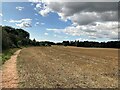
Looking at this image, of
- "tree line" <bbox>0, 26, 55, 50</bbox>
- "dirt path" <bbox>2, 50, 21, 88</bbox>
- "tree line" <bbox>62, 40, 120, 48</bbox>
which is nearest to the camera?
"dirt path" <bbox>2, 50, 21, 88</bbox>

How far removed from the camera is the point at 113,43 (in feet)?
383

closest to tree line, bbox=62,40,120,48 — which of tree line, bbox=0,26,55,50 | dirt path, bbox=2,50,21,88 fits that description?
tree line, bbox=0,26,55,50

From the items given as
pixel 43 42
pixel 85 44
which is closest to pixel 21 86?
pixel 85 44

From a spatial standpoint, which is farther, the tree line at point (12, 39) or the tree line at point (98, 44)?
the tree line at point (98, 44)

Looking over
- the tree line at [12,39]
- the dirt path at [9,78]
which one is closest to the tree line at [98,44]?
the tree line at [12,39]

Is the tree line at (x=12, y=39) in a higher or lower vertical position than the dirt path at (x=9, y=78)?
higher

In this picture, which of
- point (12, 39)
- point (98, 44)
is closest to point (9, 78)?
point (12, 39)

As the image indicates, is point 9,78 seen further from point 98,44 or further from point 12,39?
point 98,44

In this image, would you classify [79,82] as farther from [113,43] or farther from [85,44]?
[85,44]

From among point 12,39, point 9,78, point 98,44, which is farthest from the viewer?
point 98,44

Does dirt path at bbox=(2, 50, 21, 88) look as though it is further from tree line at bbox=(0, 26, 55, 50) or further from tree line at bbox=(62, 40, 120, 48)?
tree line at bbox=(62, 40, 120, 48)

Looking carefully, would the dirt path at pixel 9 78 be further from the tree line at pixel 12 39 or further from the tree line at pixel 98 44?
the tree line at pixel 98 44

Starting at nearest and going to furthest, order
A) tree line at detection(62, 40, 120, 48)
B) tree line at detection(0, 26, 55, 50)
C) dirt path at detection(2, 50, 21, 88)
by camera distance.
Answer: dirt path at detection(2, 50, 21, 88), tree line at detection(0, 26, 55, 50), tree line at detection(62, 40, 120, 48)

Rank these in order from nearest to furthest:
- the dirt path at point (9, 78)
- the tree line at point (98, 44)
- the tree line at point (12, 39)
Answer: the dirt path at point (9, 78) → the tree line at point (12, 39) → the tree line at point (98, 44)
